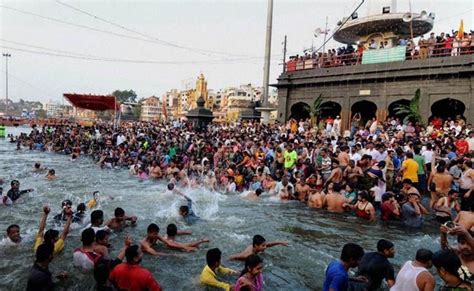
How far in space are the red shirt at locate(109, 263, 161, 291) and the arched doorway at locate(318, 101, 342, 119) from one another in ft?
73.9

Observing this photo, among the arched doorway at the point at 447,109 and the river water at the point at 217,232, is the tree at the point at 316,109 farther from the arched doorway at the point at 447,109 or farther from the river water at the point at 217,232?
the river water at the point at 217,232

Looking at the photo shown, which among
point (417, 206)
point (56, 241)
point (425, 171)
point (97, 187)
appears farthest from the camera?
point (97, 187)

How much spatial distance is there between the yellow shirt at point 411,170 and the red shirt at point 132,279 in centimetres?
846

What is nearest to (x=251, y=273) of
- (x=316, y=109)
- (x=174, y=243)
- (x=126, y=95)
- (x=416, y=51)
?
(x=174, y=243)

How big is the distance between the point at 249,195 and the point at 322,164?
294 centimetres

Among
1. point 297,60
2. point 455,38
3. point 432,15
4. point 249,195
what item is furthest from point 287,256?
point 432,15

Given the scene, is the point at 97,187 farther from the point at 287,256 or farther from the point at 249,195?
the point at 287,256

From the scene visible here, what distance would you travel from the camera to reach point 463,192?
392 inches

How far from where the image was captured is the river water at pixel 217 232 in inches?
258

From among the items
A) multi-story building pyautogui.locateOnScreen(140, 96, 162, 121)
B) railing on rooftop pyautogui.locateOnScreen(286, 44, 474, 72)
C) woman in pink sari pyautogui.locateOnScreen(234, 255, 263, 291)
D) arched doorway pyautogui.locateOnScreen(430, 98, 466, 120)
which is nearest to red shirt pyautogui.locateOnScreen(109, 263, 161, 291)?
woman in pink sari pyautogui.locateOnScreen(234, 255, 263, 291)

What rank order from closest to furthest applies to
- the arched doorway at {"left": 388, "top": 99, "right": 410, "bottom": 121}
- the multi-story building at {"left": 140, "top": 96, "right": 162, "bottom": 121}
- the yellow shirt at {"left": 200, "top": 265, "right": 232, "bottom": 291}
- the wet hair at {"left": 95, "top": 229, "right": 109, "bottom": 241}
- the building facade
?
1. the yellow shirt at {"left": 200, "top": 265, "right": 232, "bottom": 291}
2. the wet hair at {"left": 95, "top": 229, "right": 109, "bottom": 241}
3. the building facade
4. the arched doorway at {"left": 388, "top": 99, "right": 410, "bottom": 121}
5. the multi-story building at {"left": 140, "top": 96, "right": 162, "bottom": 121}

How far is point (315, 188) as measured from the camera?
39.4ft

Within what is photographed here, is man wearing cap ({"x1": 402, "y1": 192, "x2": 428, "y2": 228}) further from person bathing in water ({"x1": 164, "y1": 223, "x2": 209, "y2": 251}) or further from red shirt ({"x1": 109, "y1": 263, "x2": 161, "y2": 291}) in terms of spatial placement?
red shirt ({"x1": 109, "y1": 263, "x2": 161, "y2": 291})

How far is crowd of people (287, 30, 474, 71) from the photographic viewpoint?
18875mm
